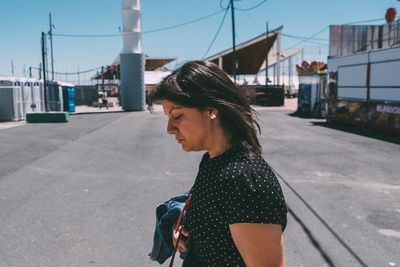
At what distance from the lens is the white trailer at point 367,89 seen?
1650 centimetres

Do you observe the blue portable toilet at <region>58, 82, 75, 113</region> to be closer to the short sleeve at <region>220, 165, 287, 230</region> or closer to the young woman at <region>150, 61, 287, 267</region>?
the young woman at <region>150, 61, 287, 267</region>

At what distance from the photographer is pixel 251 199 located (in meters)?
1.37

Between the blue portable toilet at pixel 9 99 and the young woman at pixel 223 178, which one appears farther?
the blue portable toilet at pixel 9 99

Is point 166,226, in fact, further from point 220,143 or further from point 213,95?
point 213,95

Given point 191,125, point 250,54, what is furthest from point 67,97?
point 250,54

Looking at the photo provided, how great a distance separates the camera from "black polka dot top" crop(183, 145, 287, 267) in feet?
4.51

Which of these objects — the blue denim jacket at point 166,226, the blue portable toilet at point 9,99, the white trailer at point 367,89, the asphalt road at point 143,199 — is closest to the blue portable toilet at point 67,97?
the blue portable toilet at point 9,99

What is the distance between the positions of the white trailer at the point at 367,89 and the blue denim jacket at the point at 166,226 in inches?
628

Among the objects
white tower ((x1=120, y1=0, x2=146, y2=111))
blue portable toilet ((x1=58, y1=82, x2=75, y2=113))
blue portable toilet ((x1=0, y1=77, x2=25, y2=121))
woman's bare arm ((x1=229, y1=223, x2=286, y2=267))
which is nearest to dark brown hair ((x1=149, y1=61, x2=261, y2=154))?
woman's bare arm ((x1=229, y1=223, x2=286, y2=267))

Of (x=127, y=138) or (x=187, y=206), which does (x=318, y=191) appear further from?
(x=127, y=138)

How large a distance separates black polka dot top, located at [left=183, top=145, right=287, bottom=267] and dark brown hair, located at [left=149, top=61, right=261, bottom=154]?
0.28ft

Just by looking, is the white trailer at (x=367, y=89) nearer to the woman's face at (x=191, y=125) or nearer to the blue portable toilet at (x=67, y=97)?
the woman's face at (x=191, y=125)

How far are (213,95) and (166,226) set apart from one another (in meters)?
0.71

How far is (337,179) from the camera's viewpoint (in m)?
8.73
